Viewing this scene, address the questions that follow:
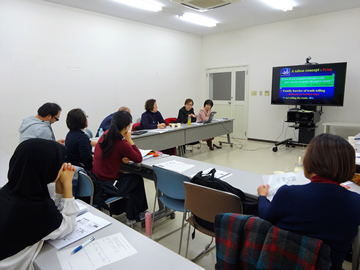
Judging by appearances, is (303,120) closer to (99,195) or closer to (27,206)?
(99,195)

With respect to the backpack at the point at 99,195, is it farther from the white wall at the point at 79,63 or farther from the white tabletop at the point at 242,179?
the white wall at the point at 79,63

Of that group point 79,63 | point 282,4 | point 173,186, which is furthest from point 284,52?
point 173,186

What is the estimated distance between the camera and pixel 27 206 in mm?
1061

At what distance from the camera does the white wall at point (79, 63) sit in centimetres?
424

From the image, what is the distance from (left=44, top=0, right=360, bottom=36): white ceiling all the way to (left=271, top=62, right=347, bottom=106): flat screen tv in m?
1.14

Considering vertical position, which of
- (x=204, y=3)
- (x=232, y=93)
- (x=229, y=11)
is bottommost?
(x=232, y=93)

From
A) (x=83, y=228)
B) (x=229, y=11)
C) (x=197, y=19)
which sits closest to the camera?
(x=83, y=228)

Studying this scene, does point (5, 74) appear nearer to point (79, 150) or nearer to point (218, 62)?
point (79, 150)

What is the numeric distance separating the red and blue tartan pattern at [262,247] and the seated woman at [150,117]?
3537 millimetres

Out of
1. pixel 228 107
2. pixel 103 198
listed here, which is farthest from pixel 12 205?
pixel 228 107

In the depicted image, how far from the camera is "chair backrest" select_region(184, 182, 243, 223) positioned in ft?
5.13

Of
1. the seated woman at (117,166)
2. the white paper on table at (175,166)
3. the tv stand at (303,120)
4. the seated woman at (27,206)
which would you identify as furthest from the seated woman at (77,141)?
the tv stand at (303,120)

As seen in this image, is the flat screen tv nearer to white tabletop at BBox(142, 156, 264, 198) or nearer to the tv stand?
the tv stand

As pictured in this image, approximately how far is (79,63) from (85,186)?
144 inches
